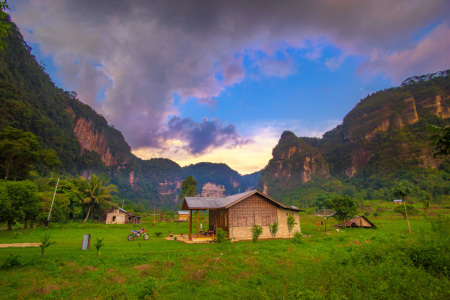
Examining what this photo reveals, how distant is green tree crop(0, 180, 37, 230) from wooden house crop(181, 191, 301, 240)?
59.5 feet

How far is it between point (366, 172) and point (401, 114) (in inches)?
1663

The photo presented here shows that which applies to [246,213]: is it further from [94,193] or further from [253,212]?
[94,193]

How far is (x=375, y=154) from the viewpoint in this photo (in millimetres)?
130625

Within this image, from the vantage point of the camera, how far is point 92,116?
14400 cm

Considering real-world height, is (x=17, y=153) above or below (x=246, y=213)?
above

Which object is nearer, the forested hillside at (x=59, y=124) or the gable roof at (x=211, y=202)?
the gable roof at (x=211, y=202)

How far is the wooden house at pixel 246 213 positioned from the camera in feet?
76.4

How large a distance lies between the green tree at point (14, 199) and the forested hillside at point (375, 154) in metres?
90.0

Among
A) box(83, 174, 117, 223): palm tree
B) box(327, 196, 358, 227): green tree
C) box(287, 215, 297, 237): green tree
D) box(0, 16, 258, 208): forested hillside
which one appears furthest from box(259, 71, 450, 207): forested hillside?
box(0, 16, 258, 208): forested hillside

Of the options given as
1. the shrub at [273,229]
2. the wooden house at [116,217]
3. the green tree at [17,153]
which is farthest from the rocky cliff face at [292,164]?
the green tree at [17,153]

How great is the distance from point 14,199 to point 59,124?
94.6 metres

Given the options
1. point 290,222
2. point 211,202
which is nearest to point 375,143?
point 290,222

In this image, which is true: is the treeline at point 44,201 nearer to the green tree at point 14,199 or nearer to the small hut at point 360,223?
the green tree at point 14,199

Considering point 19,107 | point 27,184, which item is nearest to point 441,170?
point 27,184
